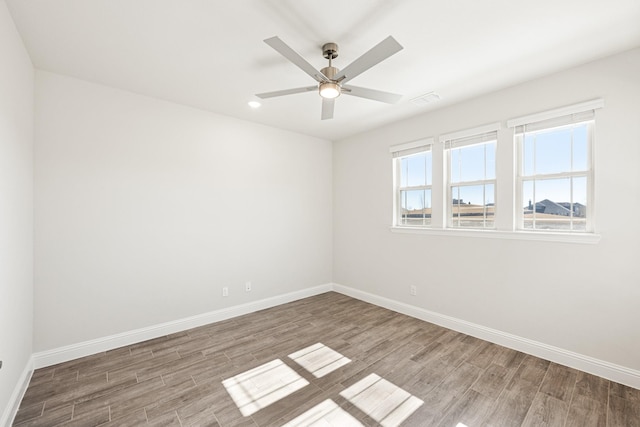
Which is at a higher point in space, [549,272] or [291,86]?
[291,86]

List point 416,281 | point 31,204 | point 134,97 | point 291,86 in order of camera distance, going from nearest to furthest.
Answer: point 31,204 < point 291,86 < point 134,97 < point 416,281

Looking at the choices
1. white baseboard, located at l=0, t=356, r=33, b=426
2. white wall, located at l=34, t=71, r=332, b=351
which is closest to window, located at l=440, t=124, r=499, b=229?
white wall, located at l=34, t=71, r=332, b=351

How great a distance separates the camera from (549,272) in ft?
9.09

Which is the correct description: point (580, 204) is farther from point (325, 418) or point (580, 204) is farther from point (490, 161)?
point (325, 418)

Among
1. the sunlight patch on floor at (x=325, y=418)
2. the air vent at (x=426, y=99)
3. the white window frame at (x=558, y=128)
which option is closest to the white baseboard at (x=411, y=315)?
the white window frame at (x=558, y=128)

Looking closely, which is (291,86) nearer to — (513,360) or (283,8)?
(283,8)

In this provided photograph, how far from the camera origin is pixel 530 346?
9.41 feet

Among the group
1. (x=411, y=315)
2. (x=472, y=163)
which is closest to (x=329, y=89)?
(x=472, y=163)

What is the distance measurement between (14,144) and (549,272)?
4812 millimetres

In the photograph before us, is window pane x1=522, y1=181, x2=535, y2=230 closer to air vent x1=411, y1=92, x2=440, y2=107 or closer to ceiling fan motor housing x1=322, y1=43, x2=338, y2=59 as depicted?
air vent x1=411, y1=92, x2=440, y2=107

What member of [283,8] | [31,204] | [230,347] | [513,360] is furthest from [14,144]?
[513,360]

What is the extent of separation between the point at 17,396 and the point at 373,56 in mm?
3703

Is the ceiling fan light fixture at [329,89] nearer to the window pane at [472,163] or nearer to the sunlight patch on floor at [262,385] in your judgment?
the window pane at [472,163]

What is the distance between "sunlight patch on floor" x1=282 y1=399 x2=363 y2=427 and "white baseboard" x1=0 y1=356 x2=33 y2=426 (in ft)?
6.29
